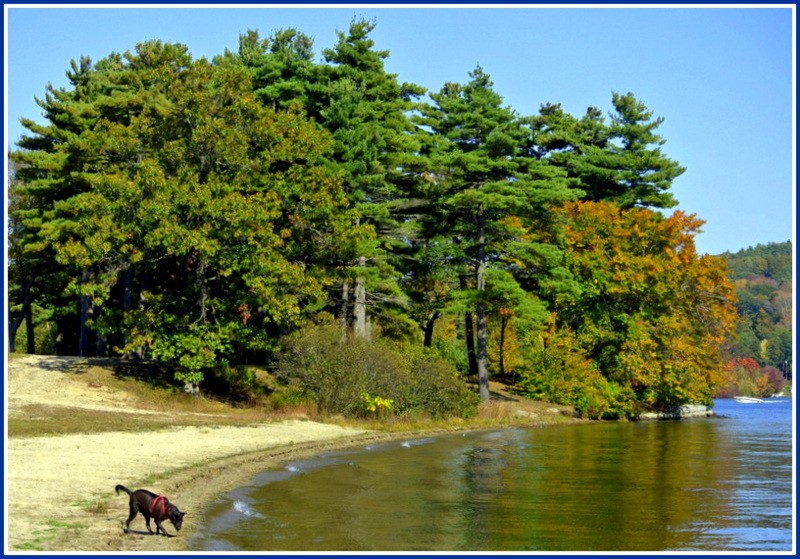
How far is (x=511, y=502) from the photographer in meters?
22.9

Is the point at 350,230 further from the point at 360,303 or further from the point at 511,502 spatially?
the point at 511,502

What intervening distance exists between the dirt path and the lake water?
1173 millimetres

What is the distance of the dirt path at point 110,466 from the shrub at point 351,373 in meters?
3.23

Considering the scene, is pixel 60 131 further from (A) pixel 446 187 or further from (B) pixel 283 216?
(A) pixel 446 187

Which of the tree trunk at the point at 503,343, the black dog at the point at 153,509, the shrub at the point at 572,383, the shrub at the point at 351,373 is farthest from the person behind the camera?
the tree trunk at the point at 503,343

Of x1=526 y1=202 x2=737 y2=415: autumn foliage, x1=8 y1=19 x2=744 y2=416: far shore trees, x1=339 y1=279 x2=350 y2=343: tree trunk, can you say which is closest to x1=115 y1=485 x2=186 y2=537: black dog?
x1=8 y1=19 x2=744 y2=416: far shore trees

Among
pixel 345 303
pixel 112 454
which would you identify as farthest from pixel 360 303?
pixel 112 454

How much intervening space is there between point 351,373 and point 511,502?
2046cm

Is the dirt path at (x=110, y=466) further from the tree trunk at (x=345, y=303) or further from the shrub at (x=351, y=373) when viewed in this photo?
the tree trunk at (x=345, y=303)

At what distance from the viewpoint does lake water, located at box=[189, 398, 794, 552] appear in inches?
709

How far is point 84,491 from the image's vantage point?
794 inches

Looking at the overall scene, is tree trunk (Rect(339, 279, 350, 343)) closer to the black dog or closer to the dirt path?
the dirt path

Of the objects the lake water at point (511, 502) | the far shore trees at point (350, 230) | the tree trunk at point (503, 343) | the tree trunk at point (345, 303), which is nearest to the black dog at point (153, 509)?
the lake water at point (511, 502)

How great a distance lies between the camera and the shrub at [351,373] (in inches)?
1681
